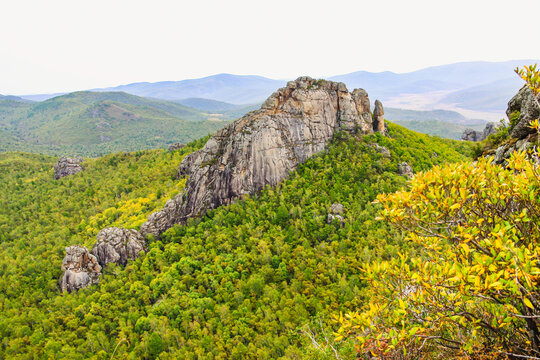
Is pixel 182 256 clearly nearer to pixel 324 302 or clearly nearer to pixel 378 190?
pixel 324 302

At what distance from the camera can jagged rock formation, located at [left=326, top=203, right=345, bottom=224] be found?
38938 millimetres

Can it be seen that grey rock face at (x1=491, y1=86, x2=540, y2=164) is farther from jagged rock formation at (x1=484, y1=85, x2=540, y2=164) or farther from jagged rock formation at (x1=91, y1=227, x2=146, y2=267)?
jagged rock formation at (x1=91, y1=227, x2=146, y2=267)

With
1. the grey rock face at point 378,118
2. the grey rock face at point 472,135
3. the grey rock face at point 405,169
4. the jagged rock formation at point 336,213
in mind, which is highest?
the grey rock face at point 378,118

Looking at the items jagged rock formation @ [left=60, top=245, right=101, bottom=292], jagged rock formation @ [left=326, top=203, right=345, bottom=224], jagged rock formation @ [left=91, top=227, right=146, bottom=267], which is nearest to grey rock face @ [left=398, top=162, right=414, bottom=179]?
jagged rock formation @ [left=326, top=203, right=345, bottom=224]

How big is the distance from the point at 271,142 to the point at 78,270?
3874 cm

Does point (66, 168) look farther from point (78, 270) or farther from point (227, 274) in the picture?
point (227, 274)

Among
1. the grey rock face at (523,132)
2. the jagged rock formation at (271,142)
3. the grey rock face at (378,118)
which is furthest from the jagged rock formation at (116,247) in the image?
the grey rock face at (378,118)

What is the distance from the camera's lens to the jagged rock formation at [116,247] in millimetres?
44188

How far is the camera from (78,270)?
139 feet

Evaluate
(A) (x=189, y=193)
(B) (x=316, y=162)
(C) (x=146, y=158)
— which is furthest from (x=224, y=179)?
(C) (x=146, y=158)

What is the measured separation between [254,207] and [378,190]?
2050 centimetres

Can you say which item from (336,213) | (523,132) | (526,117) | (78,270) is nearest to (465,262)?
(526,117)

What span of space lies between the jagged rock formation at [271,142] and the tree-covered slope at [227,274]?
2568 mm

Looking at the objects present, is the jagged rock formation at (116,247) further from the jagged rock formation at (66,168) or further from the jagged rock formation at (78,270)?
the jagged rock formation at (66,168)
